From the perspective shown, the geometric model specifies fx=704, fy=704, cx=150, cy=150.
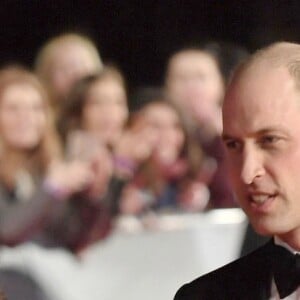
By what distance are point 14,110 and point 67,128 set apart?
96mm

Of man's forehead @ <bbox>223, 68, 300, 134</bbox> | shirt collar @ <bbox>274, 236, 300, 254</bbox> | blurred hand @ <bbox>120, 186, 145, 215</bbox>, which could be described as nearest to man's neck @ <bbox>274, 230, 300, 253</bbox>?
shirt collar @ <bbox>274, 236, 300, 254</bbox>

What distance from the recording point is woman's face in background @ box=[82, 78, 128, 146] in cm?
121

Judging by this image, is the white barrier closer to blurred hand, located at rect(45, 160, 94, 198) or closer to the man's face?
blurred hand, located at rect(45, 160, 94, 198)

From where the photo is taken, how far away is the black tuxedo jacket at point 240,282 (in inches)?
27.7

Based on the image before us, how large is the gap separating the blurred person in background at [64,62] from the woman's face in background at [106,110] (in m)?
0.03

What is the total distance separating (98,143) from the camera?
3.99ft

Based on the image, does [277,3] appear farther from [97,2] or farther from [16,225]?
[16,225]

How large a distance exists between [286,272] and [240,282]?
55 millimetres

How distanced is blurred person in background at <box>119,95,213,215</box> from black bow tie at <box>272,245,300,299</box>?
1.79 ft

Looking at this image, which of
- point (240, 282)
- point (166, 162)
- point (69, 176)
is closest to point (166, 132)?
point (166, 162)

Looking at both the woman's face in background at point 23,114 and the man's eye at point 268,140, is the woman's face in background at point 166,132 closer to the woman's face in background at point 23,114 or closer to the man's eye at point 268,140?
the woman's face in background at point 23,114

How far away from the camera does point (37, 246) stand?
3.95 feet

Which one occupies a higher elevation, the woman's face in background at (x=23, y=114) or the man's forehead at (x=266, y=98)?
the woman's face in background at (x=23, y=114)

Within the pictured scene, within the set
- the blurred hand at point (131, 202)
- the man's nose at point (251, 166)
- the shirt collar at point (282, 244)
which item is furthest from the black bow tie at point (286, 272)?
the blurred hand at point (131, 202)
